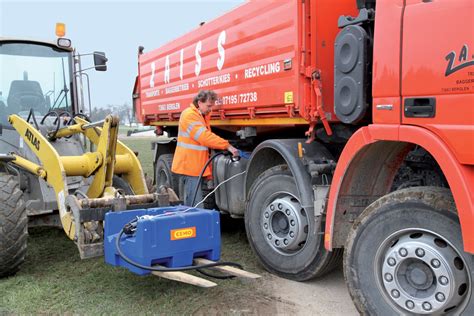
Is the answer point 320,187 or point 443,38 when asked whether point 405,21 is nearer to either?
point 443,38

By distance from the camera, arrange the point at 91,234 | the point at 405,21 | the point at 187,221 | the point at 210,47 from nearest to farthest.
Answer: the point at 405,21, the point at 187,221, the point at 91,234, the point at 210,47

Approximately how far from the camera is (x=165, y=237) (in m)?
3.76

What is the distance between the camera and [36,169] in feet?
16.2

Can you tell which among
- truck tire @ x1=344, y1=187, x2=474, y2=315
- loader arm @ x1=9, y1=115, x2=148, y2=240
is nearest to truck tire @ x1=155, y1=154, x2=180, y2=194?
loader arm @ x1=9, y1=115, x2=148, y2=240

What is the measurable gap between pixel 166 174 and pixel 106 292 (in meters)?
3.55

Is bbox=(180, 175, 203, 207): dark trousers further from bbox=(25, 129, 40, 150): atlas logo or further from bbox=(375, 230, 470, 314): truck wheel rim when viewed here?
bbox=(375, 230, 470, 314): truck wheel rim

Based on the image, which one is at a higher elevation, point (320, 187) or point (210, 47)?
point (210, 47)

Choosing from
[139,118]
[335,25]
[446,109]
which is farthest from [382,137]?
[139,118]

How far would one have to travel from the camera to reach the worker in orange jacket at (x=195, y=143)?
199 inches

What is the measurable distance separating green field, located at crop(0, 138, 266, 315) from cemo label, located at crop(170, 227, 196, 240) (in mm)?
580

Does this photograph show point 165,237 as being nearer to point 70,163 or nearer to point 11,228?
point 11,228

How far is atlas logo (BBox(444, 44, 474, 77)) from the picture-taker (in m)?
2.63

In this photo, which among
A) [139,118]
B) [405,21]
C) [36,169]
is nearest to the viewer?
[405,21]

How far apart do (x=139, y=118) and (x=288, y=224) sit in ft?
17.2
